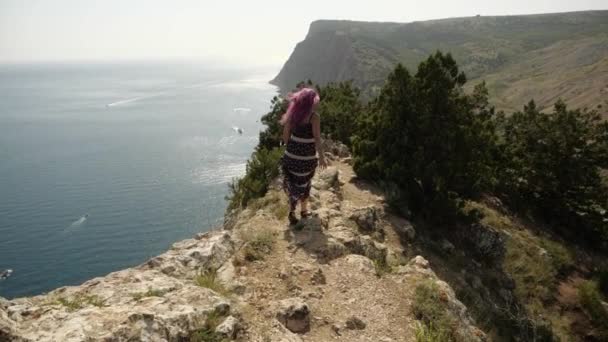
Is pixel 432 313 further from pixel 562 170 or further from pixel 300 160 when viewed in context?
pixel 562 170

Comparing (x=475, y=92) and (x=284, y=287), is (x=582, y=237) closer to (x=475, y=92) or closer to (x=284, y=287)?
(x=475, y=92)

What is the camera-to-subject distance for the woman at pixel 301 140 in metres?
8.87

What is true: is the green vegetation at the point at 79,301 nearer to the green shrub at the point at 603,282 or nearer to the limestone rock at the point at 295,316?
the limestone rock at the point at 295,316

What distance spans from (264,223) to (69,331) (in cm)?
598

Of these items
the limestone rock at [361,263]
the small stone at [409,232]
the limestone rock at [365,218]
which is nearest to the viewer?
the limestone rock at [361,263]

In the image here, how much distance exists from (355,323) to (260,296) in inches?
70.0

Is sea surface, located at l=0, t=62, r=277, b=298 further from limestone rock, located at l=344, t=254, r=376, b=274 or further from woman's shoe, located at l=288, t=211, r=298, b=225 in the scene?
limestone rock, located at l=344, t=254, r=376, b=274

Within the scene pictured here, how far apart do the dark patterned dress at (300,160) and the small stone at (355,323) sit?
3.53 m

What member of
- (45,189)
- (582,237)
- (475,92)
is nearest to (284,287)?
(475,92)

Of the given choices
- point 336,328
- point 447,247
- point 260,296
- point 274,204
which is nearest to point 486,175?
point 447,247

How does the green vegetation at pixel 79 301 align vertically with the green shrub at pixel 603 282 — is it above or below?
above

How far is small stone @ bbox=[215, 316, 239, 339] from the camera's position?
5.53 meters

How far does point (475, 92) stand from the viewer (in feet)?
67.6

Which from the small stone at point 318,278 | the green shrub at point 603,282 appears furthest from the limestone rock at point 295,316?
the green shrub at point 603,282
